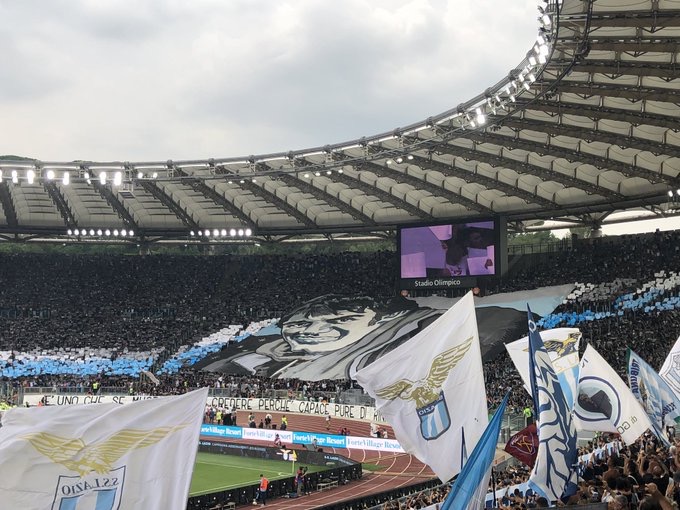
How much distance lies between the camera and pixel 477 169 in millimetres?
40938

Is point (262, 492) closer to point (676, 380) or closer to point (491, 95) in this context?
point (676, 380)

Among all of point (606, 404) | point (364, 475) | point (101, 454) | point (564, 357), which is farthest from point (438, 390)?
point (364, 475)

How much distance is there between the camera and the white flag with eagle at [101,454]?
23.5 ft

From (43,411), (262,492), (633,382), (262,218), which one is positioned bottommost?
(262,492)

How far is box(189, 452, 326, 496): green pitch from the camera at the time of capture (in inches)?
1085

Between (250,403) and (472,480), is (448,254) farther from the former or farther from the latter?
(472,480)

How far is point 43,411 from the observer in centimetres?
750

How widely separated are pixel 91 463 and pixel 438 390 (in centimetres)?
503

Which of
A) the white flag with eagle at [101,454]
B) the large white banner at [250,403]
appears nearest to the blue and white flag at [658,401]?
the white flag with eagle at [101,454]

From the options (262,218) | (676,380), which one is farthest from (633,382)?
(262,218)

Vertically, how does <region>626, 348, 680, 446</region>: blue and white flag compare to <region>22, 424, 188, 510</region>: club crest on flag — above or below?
below

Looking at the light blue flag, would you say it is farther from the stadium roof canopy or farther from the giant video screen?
the giant video screen

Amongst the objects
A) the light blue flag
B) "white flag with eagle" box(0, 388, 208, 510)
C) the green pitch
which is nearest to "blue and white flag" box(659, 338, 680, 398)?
the light blue flag

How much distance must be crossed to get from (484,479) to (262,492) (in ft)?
60.8
